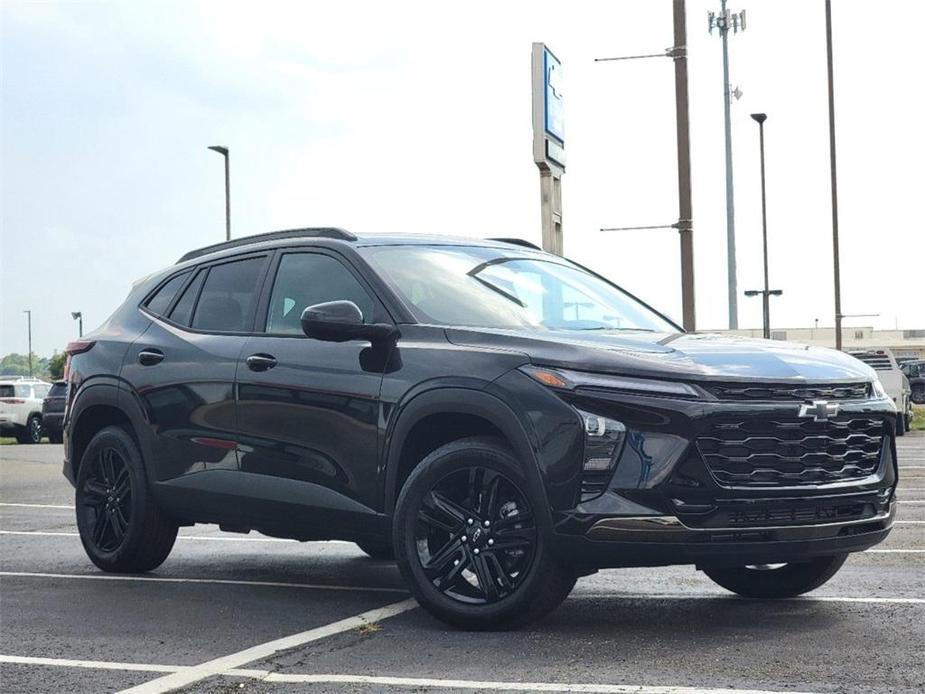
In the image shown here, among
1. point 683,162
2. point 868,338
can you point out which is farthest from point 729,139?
point 868,338

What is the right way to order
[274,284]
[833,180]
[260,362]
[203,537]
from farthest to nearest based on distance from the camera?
[833,180], [203,537], [274,284], [260,362]

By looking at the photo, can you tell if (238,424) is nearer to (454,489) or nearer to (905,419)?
(454,489)

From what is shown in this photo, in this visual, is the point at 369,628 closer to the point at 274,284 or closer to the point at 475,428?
the point at 475,428

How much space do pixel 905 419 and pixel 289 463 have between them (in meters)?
27.1

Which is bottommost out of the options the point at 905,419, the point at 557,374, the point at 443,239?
the point at 905,419

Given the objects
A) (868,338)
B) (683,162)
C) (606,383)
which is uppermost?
(683,162)

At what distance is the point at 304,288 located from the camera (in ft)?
25.0

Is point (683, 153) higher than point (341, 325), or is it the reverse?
point (683, 153)

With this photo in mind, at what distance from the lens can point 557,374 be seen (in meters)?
6.02

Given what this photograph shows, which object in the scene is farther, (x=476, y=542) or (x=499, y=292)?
(x=499, y=292)

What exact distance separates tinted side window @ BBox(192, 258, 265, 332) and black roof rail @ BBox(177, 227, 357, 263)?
0.55ft

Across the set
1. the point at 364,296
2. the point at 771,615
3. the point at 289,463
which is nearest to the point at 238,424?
the point at 289,463

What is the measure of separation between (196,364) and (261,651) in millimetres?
2340

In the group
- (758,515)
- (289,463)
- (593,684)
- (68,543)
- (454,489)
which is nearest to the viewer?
(593,684)
